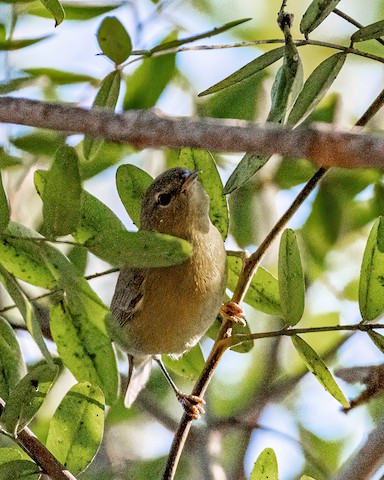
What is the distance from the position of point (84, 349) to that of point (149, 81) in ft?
3.84

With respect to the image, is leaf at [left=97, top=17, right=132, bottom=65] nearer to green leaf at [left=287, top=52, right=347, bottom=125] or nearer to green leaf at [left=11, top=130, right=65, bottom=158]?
green leaf at [left=287, top=52, right=347, bottom=125]

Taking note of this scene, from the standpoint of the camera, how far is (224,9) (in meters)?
3.76

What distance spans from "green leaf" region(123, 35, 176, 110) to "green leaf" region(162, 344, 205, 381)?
32.2 inches

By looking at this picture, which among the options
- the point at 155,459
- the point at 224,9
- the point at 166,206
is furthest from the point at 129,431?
the point at 224,9

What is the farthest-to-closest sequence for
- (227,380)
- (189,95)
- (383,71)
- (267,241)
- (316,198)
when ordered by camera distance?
1. (227,380)
2. (383,71)
3. (189,95)
4. (316,198)
5. (267,241)

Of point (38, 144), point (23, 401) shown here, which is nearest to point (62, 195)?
point (23, 401)

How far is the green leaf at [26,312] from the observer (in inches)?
65.9

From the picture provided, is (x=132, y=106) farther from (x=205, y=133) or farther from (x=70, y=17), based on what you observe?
(x=205, y=133)

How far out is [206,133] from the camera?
1.33 meters

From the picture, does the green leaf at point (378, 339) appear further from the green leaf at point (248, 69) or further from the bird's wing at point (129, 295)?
the bird's wing at point (129, 295)

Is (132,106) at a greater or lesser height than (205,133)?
greater

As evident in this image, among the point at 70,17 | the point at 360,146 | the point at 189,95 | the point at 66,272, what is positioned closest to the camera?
the point at 360,146

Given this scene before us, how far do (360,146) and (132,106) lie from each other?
1702 mm

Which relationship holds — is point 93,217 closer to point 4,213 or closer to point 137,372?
point 4,213
